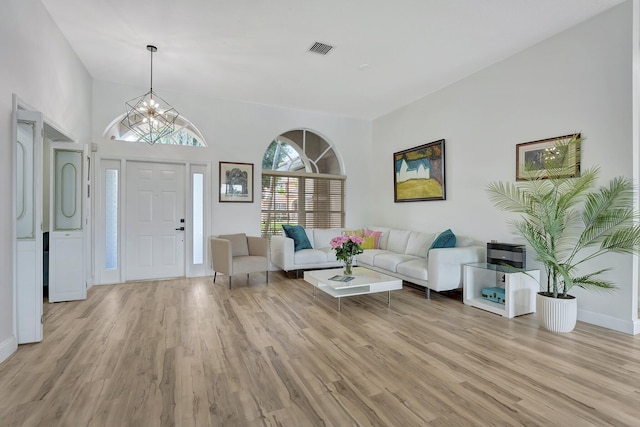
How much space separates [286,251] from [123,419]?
11.6ft

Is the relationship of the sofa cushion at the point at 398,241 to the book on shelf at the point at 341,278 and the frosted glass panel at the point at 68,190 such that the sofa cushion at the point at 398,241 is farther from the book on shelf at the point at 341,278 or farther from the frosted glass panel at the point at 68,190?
the frosted glass panel at the point at 68,190

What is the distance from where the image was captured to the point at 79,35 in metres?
3.50

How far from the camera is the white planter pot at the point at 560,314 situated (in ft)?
9.66

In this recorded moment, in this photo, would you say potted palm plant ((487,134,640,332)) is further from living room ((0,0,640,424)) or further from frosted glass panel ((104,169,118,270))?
frosted glass panel ((104,169,118,270))

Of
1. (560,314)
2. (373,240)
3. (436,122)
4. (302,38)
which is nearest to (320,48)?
(302,38)

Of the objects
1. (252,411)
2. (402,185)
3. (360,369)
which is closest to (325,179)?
(402,185)

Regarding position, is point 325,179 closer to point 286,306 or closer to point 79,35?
point 286,306

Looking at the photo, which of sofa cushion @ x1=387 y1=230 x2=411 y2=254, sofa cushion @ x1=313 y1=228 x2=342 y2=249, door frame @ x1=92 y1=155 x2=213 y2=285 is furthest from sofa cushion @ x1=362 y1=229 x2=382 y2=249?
door frame @ x1=92 y1=155 x2=213 y2=285

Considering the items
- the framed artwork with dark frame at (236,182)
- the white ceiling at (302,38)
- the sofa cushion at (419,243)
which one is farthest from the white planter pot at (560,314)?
the framed artwork with dark frame at (236,182)

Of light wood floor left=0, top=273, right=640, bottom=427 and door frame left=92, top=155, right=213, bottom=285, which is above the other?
door frame left=92, top=155, right=213, bottom=285

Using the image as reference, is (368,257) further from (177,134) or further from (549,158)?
(177,134)

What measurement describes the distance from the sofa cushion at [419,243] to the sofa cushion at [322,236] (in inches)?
55.4

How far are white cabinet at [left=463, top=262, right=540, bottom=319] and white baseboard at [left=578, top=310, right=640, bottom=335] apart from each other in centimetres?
44

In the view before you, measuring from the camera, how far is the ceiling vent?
145 inches
